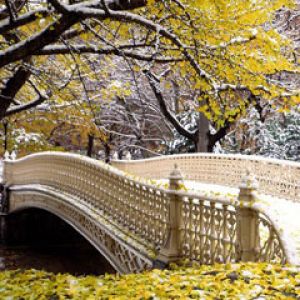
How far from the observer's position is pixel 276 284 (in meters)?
3.95

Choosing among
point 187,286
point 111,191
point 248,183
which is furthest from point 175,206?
point 111,191

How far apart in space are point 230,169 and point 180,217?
761 centimetres

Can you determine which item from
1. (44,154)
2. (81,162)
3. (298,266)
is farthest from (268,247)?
(44,154)

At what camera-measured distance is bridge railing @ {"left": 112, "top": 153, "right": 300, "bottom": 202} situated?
37.7ft

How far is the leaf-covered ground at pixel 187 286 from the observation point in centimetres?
388

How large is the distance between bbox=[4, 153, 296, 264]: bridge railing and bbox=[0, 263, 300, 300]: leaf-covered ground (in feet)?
1.80

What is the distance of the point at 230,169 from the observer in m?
14.3

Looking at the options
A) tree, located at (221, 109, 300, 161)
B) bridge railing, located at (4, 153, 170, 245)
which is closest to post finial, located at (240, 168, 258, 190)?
bridge railing, located at (4, 153, 170, 245)

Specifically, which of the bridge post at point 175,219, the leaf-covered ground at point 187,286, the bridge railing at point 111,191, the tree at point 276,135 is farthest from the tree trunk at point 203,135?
the leaf-covered ground at point 187,286

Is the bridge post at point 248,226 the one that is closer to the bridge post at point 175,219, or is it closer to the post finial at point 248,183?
the post finial at point 248,183

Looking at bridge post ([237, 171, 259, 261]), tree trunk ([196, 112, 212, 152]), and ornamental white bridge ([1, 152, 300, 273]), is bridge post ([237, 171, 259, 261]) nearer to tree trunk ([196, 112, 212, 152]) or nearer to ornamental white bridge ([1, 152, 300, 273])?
ornamental white bridge ([1, 152, 300, 273])

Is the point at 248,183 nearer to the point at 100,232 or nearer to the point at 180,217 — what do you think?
the point at 180,217

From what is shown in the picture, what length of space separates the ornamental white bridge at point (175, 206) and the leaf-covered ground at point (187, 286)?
1.80 ft

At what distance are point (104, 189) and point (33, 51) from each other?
16.4ft
